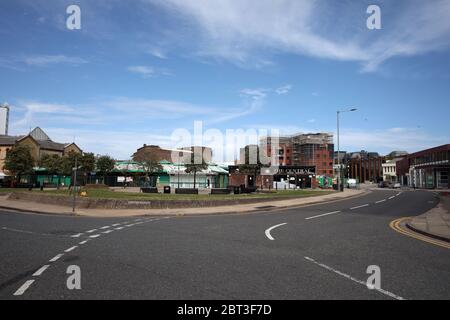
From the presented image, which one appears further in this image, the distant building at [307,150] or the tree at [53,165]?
the distant building at [307,150]

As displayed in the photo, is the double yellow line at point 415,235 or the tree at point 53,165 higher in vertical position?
the tree at point 53,165

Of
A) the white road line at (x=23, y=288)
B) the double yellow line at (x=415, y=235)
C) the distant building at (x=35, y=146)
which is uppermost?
the distant building at (x=35, y=146)

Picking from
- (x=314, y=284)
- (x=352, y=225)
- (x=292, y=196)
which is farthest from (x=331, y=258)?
(x=292, y=196)

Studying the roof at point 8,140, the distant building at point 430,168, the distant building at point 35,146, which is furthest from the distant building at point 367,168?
the roof at point 8,140

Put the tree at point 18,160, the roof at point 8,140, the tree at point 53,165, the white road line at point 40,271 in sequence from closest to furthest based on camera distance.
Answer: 1. the white road line at point 40,271
2. the tree at point 18,160
3. the tree at point 53,165
4. the roof at point 8,140

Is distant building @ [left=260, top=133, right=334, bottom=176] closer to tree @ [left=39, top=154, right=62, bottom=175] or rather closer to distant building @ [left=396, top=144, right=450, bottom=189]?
distant building @ [left=396, top=144, right=450, bottom=189]

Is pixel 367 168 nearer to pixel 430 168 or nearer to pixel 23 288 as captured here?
pixel 430 168

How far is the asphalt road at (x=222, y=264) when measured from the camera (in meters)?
5.41

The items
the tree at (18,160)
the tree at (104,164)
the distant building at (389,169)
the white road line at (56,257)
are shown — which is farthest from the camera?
the distant building at (389,169)

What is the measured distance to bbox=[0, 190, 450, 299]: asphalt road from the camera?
17.7ft

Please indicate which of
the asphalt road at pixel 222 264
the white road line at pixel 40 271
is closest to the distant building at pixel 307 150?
the asphalt road at pixel 222 264

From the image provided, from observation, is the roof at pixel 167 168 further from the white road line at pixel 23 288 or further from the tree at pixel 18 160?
the white road line at pixel 23 288

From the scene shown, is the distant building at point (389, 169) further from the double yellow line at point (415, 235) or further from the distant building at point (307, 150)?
the double yellow line at point (415, 235)
